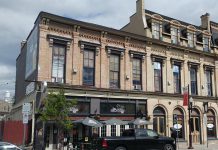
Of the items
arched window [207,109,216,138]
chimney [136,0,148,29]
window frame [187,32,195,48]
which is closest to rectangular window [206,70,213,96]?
arched window [207,109,216,138]

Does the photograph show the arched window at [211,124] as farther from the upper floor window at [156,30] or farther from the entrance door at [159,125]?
the upper floor window at [156,30]

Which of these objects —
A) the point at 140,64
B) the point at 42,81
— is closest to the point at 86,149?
the point at 42,81

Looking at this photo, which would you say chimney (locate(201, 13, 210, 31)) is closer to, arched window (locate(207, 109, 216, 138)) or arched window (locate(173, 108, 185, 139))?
arched window (locate(207, 109, 216, 138))

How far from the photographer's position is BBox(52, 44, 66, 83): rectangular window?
2622 cm

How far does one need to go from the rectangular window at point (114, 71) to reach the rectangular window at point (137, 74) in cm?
181

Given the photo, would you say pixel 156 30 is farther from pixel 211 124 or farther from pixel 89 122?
pixel 89 122

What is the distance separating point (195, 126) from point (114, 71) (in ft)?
39.1

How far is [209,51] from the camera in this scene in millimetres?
38000

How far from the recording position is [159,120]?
31.7m

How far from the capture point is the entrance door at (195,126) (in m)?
34.3

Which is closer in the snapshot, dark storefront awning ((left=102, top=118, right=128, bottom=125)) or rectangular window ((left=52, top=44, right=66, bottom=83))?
rectangular window ((left=52, top=44, right=66, bottom=83))

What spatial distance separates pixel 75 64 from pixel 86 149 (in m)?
7.37

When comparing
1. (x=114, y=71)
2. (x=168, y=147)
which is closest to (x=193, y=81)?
(x=114, y=71)

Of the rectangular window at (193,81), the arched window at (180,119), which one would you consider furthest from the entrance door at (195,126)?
the rectangular window at (193,81)
